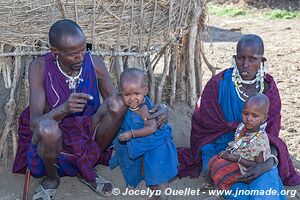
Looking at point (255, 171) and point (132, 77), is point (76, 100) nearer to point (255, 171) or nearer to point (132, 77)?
point (132, 77)

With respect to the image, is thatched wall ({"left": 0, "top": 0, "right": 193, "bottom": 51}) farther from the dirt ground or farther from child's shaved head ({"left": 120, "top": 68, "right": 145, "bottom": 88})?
child's shaved head ({"left": 120, "top": 68, "right": 145, "bottom": 88})

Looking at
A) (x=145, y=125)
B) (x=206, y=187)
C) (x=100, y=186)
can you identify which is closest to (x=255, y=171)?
(x=206, y=187)

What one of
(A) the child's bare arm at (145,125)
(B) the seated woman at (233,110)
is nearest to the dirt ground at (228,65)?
(B) the seated woman at (233,110)

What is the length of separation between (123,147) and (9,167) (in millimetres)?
899

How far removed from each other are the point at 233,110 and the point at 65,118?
1043 millimetres

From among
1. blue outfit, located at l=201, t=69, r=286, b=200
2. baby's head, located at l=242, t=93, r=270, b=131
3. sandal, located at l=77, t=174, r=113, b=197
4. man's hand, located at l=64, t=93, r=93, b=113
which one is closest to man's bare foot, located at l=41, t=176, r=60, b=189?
sandal, located at l=77, t=174, r=113, b=197

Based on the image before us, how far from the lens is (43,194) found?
3428mm

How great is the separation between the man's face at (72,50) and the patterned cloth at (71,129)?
164 mm

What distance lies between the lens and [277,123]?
11.9 ft

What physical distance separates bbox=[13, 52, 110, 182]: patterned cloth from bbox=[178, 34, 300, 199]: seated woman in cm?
65

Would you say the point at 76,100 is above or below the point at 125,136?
above

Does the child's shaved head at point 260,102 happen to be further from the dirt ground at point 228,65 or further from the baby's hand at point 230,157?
the dirt ground at point 228,65

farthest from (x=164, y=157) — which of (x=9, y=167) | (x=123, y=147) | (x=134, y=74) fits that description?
(x=9, y=167)

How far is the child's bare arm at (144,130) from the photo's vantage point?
3236 millimetres
